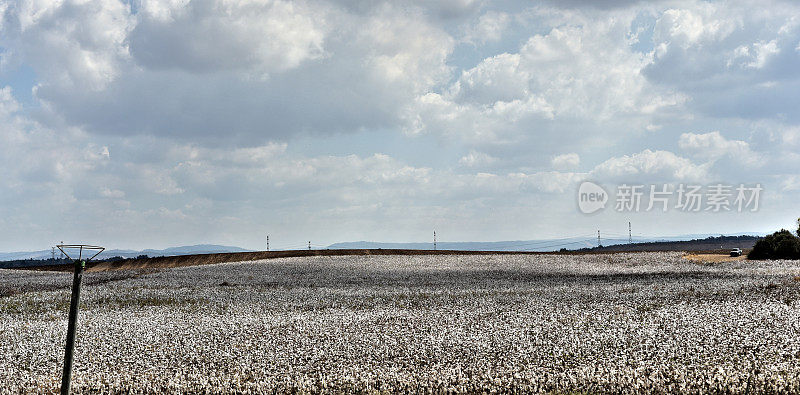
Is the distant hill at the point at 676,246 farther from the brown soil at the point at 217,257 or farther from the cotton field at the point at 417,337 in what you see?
the cotton field at the point at 417,337

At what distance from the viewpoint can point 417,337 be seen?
51.3 ft

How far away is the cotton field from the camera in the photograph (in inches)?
457

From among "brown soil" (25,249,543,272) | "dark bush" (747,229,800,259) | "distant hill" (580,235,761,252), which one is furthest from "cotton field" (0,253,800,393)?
"distant hill" (580,235,761,252)

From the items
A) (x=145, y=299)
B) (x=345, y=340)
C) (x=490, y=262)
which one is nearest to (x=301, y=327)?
(x=345, y=340)

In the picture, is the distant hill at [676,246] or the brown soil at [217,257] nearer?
the brown soil at [217,257]

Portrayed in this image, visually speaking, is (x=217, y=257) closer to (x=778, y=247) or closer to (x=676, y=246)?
(x=778, y=247)

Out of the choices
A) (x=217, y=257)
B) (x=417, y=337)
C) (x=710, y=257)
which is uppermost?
(x=217, y=257)

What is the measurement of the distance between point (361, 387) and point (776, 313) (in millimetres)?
13463

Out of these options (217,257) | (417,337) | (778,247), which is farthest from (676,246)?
(417,337)

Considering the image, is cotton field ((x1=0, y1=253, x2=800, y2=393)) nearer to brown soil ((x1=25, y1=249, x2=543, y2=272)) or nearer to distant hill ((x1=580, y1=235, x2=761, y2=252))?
brown soil ((x1=25, y1=249, x2=543, y2=272))

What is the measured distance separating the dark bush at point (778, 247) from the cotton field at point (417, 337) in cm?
1922

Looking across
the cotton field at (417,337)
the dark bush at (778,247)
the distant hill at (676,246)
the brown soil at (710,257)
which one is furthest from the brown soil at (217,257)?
the distant hill at (676,246)

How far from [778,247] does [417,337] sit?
41358 millimetres

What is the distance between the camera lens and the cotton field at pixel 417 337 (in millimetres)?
11617
